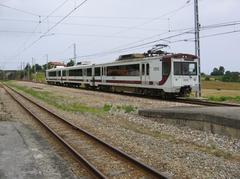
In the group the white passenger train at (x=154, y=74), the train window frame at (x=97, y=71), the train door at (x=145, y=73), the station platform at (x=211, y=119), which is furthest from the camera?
the train window frame at (x=97, y=71)

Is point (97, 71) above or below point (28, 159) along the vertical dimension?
above

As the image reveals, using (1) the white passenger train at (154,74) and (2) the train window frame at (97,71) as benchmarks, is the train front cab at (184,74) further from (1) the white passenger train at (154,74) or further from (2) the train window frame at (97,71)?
(2) the train window frame at (97,71)

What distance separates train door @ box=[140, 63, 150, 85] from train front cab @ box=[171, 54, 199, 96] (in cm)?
257

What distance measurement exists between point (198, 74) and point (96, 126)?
14.3 m

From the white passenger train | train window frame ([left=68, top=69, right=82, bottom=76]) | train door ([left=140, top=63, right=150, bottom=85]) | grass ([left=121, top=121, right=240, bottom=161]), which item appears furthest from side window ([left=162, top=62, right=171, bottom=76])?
train window frame ([left=68, top=69, right=82, bottom=76])

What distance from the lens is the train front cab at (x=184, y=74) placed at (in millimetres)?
26359

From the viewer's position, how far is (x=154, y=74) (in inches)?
1086

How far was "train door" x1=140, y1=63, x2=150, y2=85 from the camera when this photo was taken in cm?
2843

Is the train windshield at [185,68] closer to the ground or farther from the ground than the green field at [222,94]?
farther from the ground

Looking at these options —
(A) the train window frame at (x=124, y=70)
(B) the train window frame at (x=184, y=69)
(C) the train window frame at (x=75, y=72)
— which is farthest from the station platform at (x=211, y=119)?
(C) the train window frame at (x=75, y=72)

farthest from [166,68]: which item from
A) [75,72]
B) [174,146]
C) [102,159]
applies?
[75,72]

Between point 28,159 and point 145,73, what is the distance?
20.0 m

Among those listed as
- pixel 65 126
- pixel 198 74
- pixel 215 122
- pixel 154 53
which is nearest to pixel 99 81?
pixel 154 53

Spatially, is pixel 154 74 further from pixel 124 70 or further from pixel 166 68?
pixel 124 70
